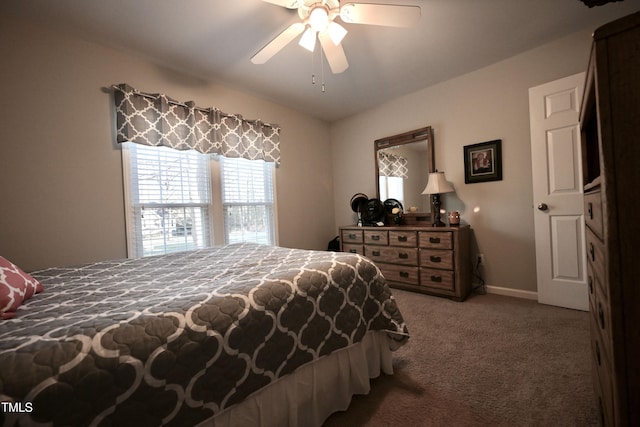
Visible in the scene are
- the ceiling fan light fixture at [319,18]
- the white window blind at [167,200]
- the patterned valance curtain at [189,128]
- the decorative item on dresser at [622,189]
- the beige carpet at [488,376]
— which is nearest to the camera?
the decorative item on dresser at [622,189]

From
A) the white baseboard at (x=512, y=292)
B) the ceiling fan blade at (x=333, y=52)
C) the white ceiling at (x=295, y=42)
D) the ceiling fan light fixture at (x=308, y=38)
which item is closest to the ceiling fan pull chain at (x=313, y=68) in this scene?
the white ceiling at (x=295, y=42)

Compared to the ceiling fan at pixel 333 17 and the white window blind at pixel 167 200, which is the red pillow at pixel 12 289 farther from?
the ceiling fan at pixel 333 17

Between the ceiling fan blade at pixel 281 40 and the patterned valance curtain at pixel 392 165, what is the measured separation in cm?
217

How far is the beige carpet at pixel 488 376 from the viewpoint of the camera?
124 centimetres

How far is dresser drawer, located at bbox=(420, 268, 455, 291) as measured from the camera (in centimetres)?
270

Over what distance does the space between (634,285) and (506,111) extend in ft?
9.17

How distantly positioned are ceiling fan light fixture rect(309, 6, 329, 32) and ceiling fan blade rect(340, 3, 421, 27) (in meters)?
0.11

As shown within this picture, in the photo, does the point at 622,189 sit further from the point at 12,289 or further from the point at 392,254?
the point at 392,254

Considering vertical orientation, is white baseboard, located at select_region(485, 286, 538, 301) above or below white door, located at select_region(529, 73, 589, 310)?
below

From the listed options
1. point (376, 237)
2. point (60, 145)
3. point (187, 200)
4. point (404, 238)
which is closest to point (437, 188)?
point (404, 238)

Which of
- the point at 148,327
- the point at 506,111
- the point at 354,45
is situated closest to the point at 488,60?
the point at 506,111

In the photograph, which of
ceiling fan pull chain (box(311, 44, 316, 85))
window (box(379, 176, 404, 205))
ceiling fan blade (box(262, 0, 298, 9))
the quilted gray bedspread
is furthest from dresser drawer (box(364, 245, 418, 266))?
ceiling fan blade (box(262, 0, 298, 9))

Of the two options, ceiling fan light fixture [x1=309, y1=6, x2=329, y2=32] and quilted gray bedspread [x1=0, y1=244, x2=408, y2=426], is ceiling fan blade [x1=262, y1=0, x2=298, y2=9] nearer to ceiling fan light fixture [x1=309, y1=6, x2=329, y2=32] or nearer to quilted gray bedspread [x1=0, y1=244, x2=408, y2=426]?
ceiling fan light fixture [x1=309, y1=6, x2=329, y2=32]

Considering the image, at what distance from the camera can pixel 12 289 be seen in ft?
3.33
